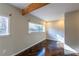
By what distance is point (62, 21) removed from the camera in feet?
5.91

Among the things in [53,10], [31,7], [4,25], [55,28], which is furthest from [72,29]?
[4,25]

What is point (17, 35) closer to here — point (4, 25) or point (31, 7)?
point (4, 25)

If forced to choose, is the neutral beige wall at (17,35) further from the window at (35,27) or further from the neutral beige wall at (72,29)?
the neutral beige wall at (72,29)

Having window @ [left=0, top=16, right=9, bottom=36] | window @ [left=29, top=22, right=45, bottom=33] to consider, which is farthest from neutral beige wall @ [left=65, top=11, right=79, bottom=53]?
window @ [left=0, top=16, right=9, bottom=36]

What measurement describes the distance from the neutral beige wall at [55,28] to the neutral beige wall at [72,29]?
3.0 inches

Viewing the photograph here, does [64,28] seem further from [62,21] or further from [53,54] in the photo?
[53,54]

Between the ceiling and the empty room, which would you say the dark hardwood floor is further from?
the ceiling

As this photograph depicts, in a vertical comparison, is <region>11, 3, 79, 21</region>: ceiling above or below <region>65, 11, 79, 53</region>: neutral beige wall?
above

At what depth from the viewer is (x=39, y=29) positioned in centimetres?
189

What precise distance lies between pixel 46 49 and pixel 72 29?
0.51 m

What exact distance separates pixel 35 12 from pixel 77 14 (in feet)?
2.09

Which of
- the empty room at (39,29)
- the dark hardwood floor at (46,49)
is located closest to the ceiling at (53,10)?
the empty room at (39,29)

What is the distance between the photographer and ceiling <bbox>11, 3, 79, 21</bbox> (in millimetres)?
1686

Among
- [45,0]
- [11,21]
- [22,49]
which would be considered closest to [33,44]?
[22,49]
